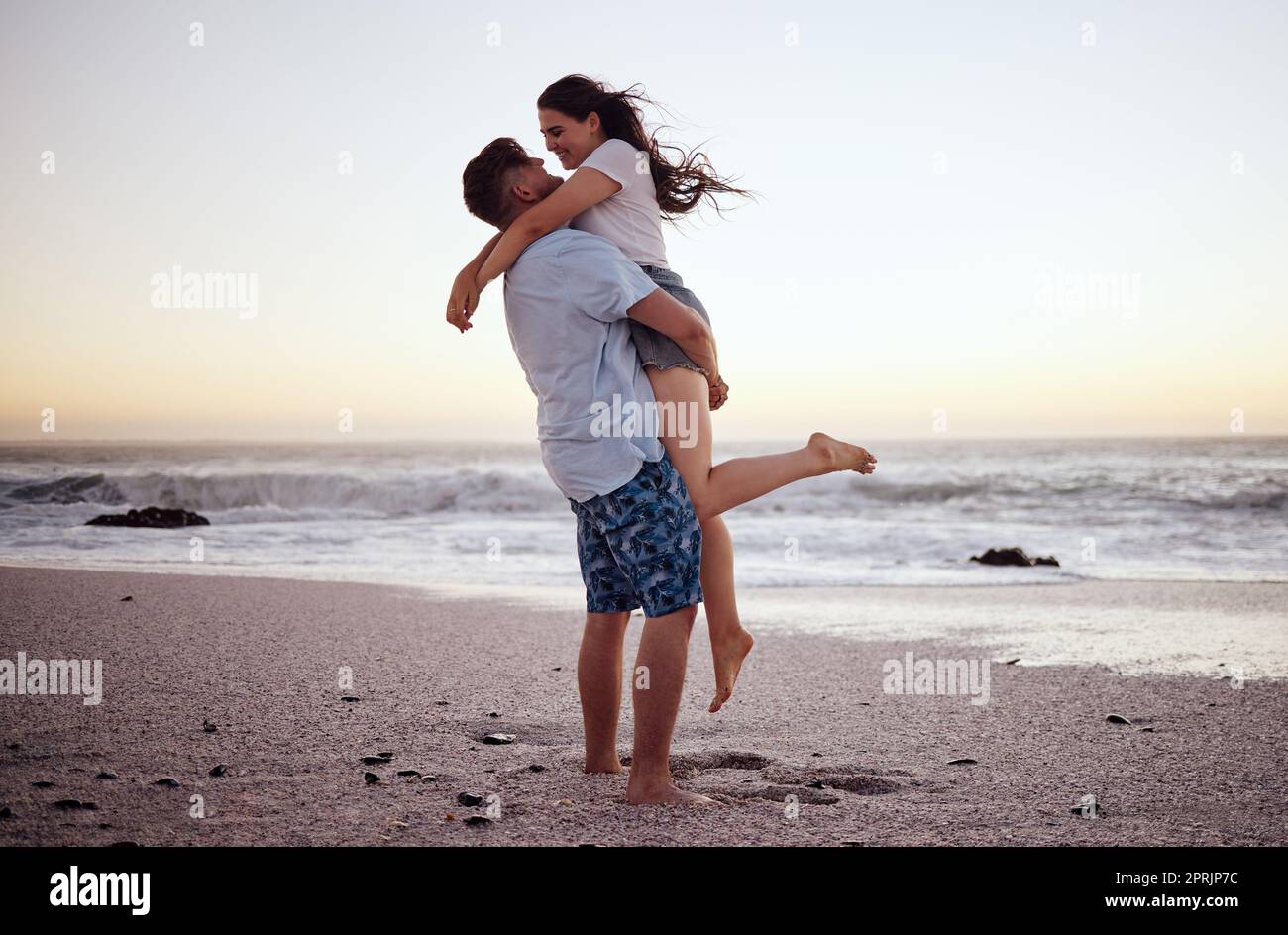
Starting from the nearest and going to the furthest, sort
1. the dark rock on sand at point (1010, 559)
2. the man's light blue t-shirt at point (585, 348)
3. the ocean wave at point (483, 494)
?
the man's light blue t-shirt at point (585, 348) < the dark rock on sand at point (1010, 559) < the ocean wave at point (483, 494)

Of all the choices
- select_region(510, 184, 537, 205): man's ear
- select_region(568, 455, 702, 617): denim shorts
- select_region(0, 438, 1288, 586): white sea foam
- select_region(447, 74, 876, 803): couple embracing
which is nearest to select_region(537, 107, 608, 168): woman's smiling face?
select_region(447, 74, 876, 803): couple embracing

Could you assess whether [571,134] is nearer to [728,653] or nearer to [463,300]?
[463,300]

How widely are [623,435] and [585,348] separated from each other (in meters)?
0.27

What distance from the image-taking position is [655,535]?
284 centimetres

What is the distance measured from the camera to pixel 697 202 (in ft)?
10.8

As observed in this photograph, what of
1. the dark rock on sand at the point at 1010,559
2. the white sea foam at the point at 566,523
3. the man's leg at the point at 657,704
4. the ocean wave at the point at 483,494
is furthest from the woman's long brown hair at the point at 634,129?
the ocean wave at the point at 483,494

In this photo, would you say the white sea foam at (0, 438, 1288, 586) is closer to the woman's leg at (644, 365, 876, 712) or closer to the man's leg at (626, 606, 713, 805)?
the woman's leg at (644, 365, 876, 712)

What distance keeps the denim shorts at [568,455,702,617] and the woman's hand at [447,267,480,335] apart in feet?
2.29

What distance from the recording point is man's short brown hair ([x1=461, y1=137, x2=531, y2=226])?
117 inches

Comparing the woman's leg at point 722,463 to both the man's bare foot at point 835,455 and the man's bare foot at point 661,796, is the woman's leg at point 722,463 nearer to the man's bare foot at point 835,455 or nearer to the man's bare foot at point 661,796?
the man's bare foot at point 835,455

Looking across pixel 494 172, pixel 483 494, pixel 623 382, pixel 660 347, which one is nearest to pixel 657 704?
pixel 623 382

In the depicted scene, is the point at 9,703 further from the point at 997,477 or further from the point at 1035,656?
the point at 997,477

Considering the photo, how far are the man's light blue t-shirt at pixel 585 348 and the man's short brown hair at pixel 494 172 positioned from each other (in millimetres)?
241

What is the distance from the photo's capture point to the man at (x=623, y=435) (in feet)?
9.21
